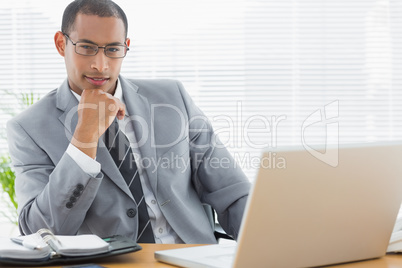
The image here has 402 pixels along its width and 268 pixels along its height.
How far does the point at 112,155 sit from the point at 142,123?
0.67 feet

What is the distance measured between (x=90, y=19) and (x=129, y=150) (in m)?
0.51

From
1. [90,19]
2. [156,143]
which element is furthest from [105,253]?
[90,19]

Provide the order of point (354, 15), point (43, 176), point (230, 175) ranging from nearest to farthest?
1. point (43, 176)
2. point (230, 175)
3. point (354, 15)

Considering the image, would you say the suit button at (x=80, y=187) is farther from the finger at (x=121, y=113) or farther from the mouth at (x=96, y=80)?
the mouth at (x=96, y=80)

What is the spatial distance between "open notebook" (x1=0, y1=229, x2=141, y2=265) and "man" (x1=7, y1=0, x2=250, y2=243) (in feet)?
1.16

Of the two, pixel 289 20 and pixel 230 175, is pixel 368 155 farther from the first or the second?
pixel 289 20

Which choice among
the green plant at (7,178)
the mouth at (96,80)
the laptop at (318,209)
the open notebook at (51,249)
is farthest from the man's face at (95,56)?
the green plant at (7,178)

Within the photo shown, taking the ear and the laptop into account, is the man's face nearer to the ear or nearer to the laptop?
the ear

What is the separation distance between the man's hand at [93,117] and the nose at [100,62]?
141mm

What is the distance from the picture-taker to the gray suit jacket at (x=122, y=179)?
5.37 ft

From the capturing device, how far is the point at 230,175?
2.07 meters

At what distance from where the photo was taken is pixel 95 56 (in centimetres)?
194

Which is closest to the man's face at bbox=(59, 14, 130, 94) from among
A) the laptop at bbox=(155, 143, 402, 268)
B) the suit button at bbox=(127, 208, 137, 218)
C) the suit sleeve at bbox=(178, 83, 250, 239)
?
the suit sleeve at bbox=(178, 83, 250, 239)

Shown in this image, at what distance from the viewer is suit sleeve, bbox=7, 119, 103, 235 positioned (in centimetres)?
160
